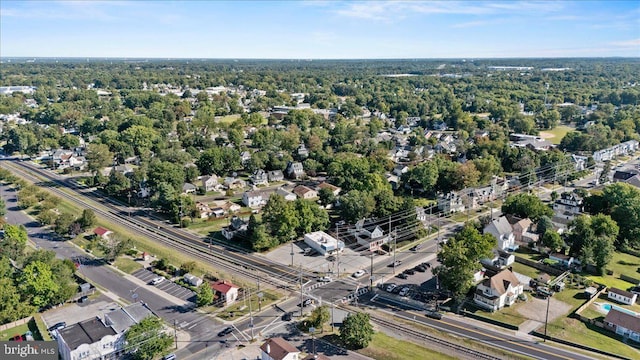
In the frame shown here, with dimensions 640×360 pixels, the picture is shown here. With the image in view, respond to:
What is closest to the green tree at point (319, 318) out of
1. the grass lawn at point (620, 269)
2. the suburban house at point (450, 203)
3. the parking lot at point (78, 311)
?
the parking lot at point (78, 311)

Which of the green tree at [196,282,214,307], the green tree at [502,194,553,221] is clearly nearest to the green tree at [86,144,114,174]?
the green tree at [196,282,214,307]

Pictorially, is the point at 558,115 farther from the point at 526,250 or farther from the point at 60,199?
the point at 60,199

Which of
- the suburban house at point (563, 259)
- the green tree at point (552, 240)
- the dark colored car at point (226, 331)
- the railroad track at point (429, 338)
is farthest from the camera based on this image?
the green tree at point (552, 240)

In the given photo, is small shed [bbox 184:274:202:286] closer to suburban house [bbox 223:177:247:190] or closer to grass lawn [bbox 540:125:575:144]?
suburban house [bbox 223:177:247:190]

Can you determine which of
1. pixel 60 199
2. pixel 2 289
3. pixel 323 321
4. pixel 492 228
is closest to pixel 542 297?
pixel 492 228

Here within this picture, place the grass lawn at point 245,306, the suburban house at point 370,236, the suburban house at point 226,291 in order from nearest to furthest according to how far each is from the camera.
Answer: the grass lawn at point 245,306
the suburban house at point 226,291
the suburban house at point 370,236

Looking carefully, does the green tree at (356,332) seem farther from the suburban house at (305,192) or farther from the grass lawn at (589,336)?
the suburban house at (305,192)

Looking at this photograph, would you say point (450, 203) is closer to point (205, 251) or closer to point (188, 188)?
point (205, 251)
